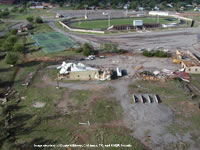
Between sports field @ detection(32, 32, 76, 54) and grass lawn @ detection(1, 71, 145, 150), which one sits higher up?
sports field @ detection(32, 32, 76, 54)

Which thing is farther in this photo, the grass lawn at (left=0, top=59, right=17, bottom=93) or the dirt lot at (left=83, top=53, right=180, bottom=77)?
the dirt lot at (left=83, top=53, right=180, bottom=77)

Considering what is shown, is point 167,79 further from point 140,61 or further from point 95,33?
point 95,33

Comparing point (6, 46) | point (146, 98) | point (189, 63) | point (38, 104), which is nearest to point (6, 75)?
point (38, 104)

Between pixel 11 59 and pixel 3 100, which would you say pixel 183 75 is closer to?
pixel 3 100

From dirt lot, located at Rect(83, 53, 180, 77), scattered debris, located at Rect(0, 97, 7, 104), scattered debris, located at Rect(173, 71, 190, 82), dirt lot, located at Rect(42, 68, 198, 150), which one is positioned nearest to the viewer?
dirt lot, located at Rect(42, 68, 198, 150)

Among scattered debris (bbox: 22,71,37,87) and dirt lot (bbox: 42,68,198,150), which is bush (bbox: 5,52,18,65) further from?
dirt lot (bbox: 42,68,198,150)

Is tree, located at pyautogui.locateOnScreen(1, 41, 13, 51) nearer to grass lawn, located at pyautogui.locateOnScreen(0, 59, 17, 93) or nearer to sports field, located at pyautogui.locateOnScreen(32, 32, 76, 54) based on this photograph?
grass lawn, located at pyautogui.locateOnScreen(0, 59, 17, 93)

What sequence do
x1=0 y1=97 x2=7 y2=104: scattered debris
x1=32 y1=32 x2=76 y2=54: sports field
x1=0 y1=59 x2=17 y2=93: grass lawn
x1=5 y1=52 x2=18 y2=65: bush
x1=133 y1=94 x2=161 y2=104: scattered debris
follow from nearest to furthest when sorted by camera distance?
x1=133 y1=94 x2=161 y2=104: scattered debris < x1=0 y1=97 x2=7 y2=104: scattered debris < x1=0 y1=59 x2=17 y2=93: grass lawn < x1=5 y1=52 x2=18 y2=65: bush < x1=32 y1=32 x2=76 y2=54: sports field

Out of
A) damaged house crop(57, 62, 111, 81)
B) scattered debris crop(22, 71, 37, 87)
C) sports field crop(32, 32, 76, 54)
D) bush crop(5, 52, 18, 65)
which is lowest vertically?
scattered debris crop(22, 71, 37, 87)

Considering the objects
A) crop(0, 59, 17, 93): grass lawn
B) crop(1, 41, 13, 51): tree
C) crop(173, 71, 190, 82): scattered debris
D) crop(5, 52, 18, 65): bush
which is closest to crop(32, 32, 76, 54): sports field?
crop(1, 41, 13, 51): tree

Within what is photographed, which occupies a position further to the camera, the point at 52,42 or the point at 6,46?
the point at 52,42

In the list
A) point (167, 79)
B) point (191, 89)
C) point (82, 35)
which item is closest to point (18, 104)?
point (167, 79)
